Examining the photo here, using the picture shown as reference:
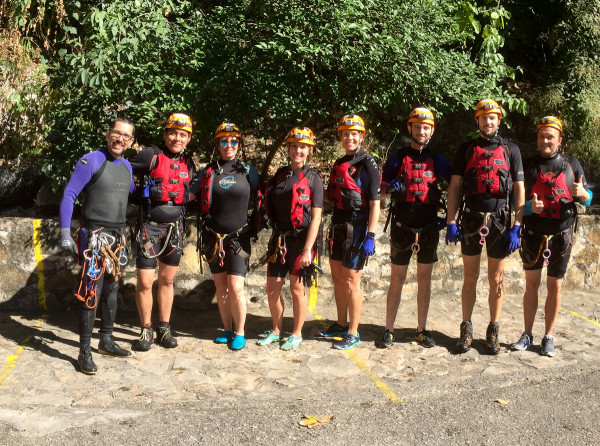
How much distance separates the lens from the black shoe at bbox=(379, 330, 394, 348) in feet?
20.7

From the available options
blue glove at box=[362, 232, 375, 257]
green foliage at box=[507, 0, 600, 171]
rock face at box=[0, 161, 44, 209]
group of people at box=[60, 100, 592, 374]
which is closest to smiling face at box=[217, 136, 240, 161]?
group of people at box=[60, 100, 592, 374]

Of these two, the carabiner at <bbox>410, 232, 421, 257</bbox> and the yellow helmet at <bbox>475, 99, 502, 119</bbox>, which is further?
the carabiner at <bbox>410, 232, 421, 257</bbox>

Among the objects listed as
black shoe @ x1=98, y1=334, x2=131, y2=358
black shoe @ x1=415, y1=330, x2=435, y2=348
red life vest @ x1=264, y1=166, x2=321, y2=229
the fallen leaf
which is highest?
red life vest @ x1=264, y1=166, x2=321, y2=229

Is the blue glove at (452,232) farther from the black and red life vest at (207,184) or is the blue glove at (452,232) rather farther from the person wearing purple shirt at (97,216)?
the person wearing purple shirt at (97,216)

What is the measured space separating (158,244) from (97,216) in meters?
0.64

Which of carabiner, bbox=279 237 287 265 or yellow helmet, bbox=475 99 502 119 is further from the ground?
yellow helmet, bbox=475 99 502 119

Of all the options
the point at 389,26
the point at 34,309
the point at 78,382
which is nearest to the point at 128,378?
the point at 78,382

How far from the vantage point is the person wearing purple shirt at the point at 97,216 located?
18.1ft

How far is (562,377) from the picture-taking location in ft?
18.5

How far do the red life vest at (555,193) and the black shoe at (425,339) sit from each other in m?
1.59

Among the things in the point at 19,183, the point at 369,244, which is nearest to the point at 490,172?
the point at 369,244

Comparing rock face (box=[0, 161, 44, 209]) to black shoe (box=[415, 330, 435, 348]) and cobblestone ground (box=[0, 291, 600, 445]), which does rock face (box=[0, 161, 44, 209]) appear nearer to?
cobblestone ground (box=[0, 291, 600, 445])

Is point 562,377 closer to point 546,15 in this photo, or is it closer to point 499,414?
point 499,414

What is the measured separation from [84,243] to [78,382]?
3.86ft
